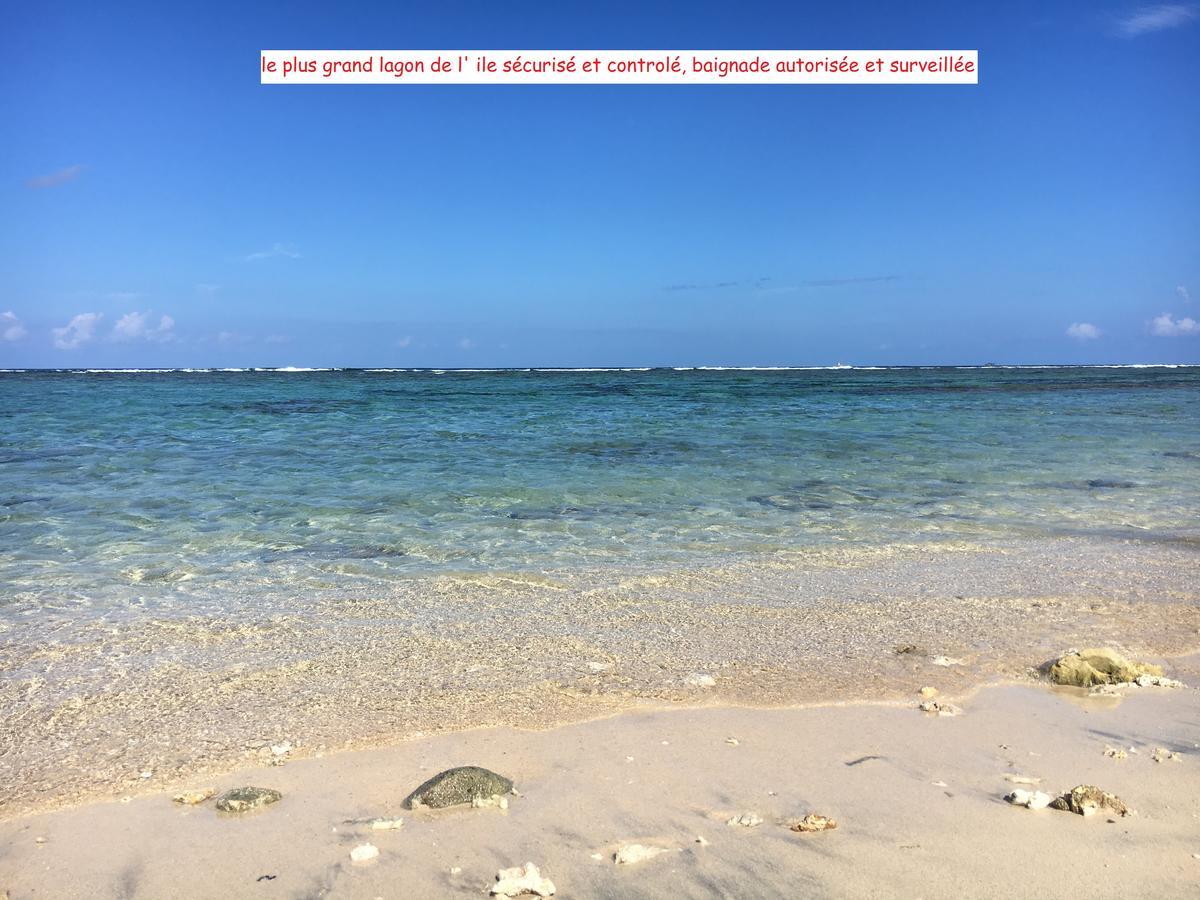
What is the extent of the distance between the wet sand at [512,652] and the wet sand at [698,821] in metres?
0.28

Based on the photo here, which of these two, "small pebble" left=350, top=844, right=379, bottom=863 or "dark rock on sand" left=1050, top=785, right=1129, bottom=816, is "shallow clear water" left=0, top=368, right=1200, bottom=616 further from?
"dark rock on sand" left=1050, top=785, right=1129, bottom=816

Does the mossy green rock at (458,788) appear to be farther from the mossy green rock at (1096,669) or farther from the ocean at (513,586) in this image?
the mossy green rock at (1096,669)

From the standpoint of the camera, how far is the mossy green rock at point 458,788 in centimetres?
285

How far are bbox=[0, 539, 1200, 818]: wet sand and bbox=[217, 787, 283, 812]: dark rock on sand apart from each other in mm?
262

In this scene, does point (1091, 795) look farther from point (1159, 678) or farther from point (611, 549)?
point (611, 549)

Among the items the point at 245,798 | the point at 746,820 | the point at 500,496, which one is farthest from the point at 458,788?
the point at 500,496

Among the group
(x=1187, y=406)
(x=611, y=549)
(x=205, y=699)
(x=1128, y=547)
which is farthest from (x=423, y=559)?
(x=1187, y=406)

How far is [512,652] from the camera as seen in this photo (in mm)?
4457

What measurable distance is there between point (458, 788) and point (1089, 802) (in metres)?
2.00

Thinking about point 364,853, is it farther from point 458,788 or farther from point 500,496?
point 500,496

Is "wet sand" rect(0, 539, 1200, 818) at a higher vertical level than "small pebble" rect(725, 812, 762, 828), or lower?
higher

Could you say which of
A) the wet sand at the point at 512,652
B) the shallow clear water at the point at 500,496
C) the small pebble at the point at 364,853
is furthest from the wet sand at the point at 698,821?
the shallow clear water at the point at 500,496

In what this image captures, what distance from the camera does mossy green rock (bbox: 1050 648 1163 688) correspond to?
155 inches

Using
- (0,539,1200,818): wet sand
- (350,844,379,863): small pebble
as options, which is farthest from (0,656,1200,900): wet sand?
(0,539,1200,818): wet sand
